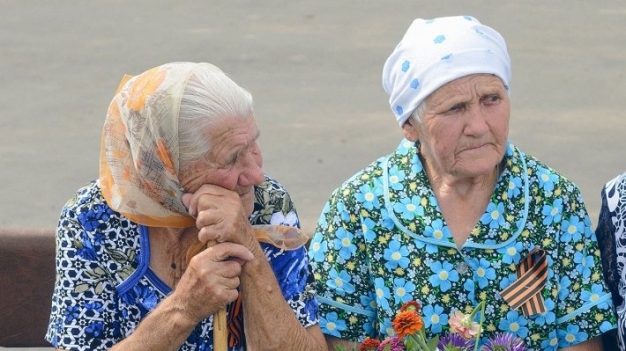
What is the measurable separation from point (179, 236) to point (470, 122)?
847mm

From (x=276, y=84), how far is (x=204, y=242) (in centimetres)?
597

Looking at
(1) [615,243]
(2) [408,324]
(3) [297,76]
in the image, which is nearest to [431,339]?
(2) [408,324]

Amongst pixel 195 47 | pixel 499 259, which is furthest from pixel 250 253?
pixel 195 47

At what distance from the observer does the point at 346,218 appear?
3641mm

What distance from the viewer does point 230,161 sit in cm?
320

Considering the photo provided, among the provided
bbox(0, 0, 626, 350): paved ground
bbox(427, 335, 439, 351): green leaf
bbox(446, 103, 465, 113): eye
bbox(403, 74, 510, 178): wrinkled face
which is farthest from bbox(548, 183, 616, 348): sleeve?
bbox(0, 0, 626, 350): paved ground

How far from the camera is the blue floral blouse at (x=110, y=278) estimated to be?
3.34 meters

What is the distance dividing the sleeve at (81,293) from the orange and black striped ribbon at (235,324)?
306 mm

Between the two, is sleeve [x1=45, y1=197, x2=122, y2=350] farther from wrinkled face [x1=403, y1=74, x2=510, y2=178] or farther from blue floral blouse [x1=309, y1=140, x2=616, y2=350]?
wrinkled face [x1=403, y1=74, x2=510, y2=178]

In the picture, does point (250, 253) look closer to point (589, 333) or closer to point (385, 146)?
point (589, 333)

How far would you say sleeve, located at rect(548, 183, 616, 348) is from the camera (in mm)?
3561

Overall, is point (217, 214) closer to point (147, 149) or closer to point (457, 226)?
point (147, 149)

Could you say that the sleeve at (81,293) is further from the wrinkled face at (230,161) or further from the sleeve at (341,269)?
the sleeve at (341,269)

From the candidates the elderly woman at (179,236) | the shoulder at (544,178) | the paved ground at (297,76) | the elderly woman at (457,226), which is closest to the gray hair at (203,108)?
the elderly woman at (179,236)
